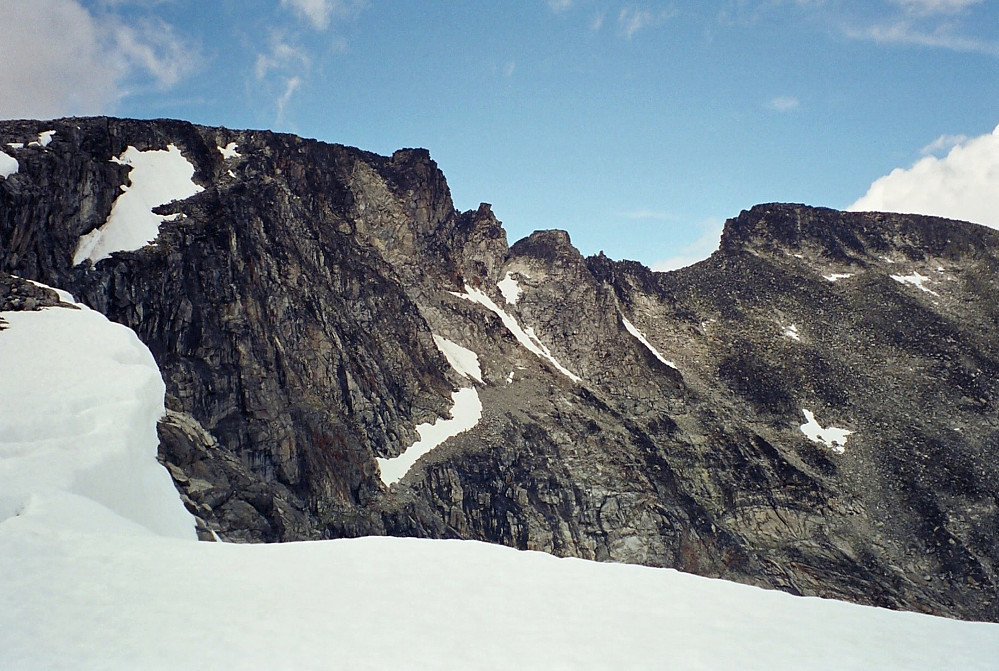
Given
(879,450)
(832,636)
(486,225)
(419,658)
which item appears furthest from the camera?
(486,225)

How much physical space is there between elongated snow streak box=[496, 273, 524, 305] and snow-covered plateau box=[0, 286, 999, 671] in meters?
74.1

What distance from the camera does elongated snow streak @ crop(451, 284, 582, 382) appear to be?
257 feet

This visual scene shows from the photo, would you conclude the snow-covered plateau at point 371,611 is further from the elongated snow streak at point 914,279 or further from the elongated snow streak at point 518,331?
the elongated snow streak at point 914,279

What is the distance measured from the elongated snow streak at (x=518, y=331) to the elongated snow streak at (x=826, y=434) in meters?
26.8

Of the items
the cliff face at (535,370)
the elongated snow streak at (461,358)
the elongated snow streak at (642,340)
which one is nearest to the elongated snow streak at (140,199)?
the cliff face at (535,370)

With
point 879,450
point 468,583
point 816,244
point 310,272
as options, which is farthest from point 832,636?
point 816,244

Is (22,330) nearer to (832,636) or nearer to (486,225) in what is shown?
(832,636)

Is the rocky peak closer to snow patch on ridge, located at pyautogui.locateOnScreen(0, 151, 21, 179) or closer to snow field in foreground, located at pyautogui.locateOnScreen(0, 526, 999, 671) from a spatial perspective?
snow patch on ridge, located at pyautogui.locateOnScreen(0, 151, 21, 179)

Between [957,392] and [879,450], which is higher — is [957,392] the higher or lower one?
the higher one

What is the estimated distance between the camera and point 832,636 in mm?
9367

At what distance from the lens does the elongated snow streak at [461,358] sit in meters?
70.6

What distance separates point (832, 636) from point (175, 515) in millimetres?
15921

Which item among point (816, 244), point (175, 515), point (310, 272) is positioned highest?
point (816, 244)

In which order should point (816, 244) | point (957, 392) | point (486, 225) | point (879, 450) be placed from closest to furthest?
point (879, 450) < point (957, 392) < point (486, 225) < point (816, 244)
